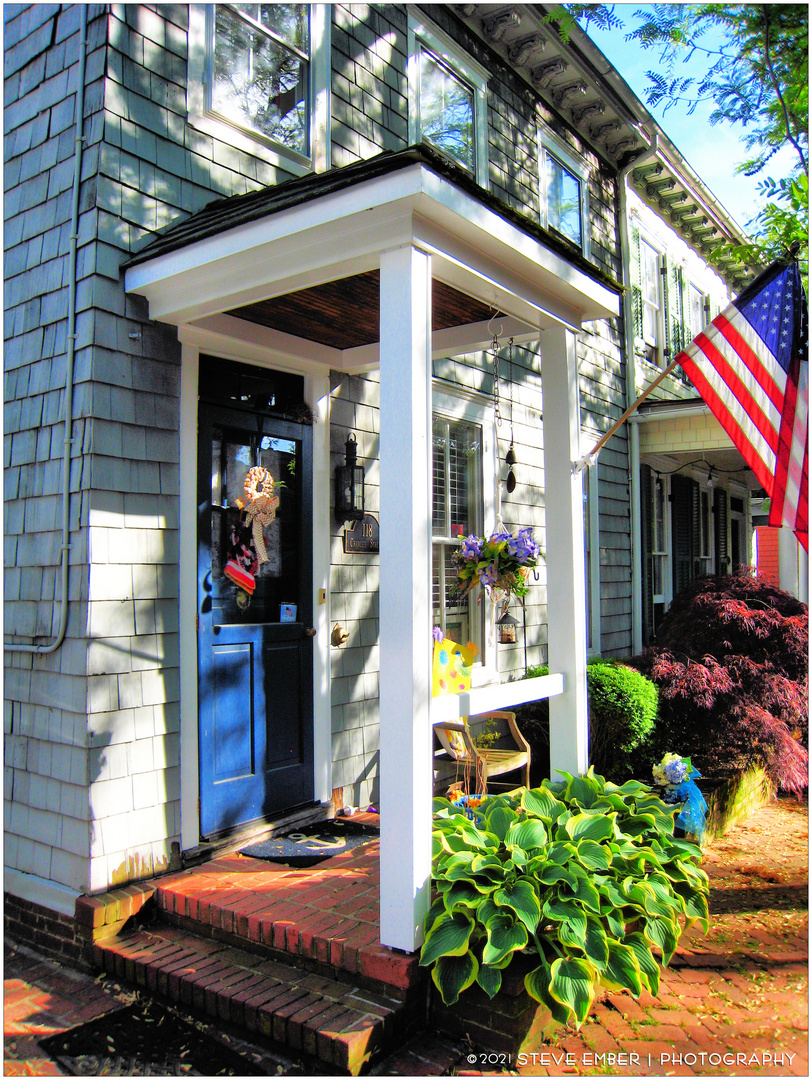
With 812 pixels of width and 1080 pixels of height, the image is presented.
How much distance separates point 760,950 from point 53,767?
3411 millimetres

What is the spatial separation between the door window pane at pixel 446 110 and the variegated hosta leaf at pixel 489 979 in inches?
219

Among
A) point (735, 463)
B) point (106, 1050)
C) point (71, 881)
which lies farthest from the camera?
point (735, 463)

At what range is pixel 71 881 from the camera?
3.47m

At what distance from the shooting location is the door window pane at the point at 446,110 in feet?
19.5

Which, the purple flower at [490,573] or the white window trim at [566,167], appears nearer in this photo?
the purple flower at [490,573]

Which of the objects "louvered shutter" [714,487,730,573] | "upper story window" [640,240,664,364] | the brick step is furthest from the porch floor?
"louvered shutter" [714,487,730,573]

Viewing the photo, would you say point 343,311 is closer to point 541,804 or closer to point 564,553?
point 564,553

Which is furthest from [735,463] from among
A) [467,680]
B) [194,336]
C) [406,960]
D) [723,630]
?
[406,960]

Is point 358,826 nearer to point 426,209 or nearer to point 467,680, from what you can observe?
point 467,680

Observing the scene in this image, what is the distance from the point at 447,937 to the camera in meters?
2.75

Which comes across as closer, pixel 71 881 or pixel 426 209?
pixel 426 209

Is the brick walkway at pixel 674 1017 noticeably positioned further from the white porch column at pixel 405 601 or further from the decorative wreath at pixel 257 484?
the decorative wreath at pixel 257 484

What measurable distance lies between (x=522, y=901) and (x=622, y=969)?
1.47 feet

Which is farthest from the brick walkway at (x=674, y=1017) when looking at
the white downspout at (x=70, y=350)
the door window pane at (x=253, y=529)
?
the door window pane at (x=253, y=529)
